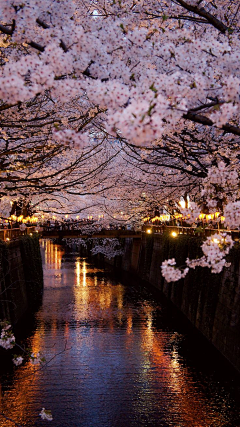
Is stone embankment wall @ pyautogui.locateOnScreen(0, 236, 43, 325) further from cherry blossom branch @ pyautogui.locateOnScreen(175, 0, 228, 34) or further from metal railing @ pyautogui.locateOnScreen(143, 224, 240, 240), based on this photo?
cherry blossom branch @ pyautogui.locateOnScreen(175, 0, 228, 34)

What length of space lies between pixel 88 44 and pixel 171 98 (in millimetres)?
1218

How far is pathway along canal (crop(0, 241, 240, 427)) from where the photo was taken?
10844 mm

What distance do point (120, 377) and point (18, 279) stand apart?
10.1 meters

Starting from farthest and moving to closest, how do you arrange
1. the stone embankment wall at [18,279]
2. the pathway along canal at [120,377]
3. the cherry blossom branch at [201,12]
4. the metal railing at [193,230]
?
1. the stone embankment wall at [18,279]
2. the metal railing at [193,230]
3. the pathway along canal at [120,377]
4. the cherry blossom branch at [201,12]

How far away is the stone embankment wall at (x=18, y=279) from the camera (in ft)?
56.3

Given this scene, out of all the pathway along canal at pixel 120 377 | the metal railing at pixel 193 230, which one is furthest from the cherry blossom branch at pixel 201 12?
the pathway along canal at pixel 120 377

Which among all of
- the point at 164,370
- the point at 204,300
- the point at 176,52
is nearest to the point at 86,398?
the point at 164,370

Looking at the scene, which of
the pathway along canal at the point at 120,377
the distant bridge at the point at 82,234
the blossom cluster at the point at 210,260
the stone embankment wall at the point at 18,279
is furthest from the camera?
the distant bridge at the point at 82,234

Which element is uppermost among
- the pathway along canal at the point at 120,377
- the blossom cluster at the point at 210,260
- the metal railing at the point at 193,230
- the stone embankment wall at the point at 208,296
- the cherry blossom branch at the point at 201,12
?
the cherry blossom branch at the point at 201,12

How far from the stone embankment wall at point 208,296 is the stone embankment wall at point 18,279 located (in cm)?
700

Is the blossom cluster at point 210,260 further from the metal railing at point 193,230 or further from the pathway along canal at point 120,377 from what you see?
the pathway along canal at point 120,377

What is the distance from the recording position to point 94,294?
27.4 m

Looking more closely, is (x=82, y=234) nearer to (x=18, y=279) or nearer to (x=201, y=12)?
(x=18, y=279)

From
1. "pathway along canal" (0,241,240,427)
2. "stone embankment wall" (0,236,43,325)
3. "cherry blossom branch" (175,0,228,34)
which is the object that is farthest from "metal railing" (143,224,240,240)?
"stone embankment wall" (0,236,43,325)
